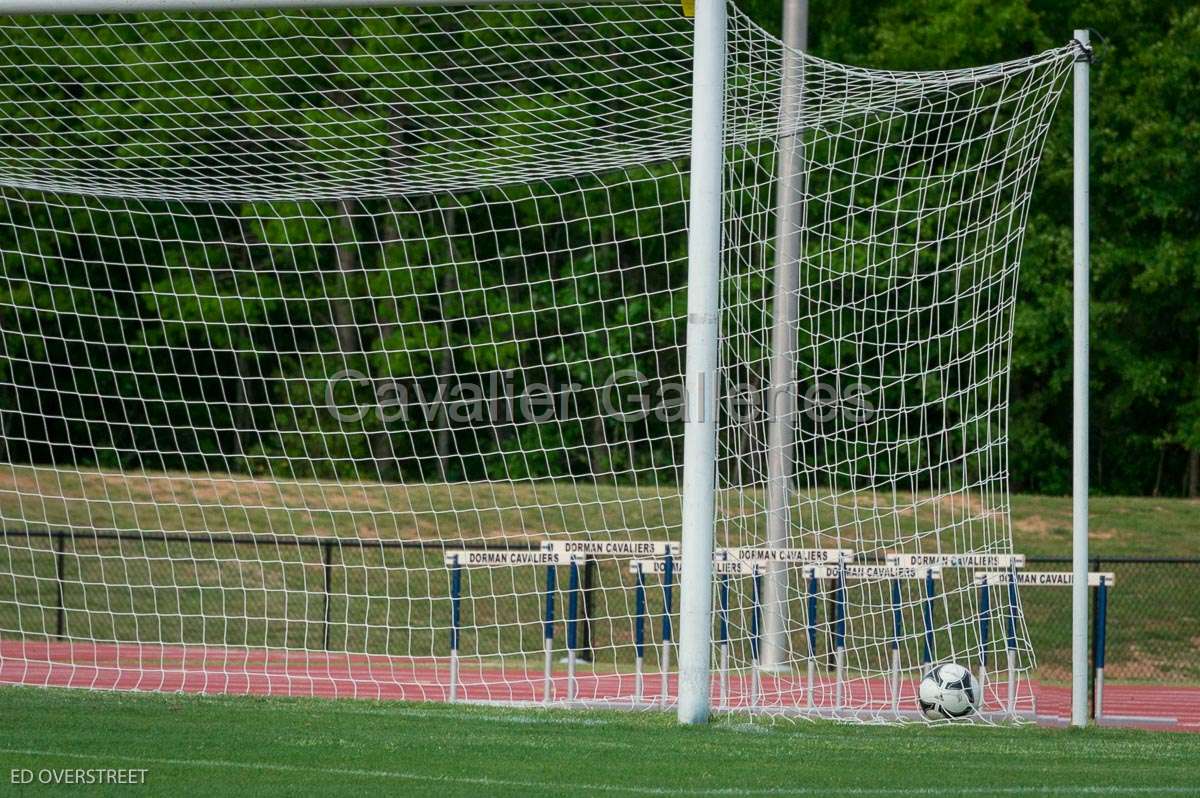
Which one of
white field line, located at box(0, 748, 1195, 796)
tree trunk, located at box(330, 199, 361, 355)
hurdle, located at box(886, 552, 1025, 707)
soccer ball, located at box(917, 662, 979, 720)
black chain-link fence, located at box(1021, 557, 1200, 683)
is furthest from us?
tree trunk, located at box(330, 199, 361, 355)

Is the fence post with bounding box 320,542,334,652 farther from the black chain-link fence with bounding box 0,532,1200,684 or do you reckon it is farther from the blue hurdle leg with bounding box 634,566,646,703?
the blue hurdle leg with bounding box 634,566,646,703

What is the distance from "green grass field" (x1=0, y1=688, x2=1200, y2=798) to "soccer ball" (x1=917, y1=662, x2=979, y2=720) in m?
0.32

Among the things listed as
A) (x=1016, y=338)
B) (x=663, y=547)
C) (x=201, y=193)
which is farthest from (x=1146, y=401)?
(x=201, y=193)

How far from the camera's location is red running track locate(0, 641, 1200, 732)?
410 inches

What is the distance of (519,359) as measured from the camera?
42.2 ft

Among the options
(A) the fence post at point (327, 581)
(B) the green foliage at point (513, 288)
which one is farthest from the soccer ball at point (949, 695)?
(B) the green foliage at point (513, 288)

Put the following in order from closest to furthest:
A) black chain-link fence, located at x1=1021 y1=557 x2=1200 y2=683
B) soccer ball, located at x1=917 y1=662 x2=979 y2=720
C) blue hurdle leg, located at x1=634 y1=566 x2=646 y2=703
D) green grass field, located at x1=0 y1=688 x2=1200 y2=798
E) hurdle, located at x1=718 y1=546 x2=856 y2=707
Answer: green grass field, located at x1=0 y1=688 x2=1200 y2=798
soccer ball, located at x1=917 y1=662 x2=979 y2=720
hurdle, located at x1=718 y1=546 x2=856 y2=707
blue hurdle leg, located at x1=634 y1=566 x2=646 y2=703
black chain-link fence, located at x1=1021 y1=557 x2=1200 y2=683

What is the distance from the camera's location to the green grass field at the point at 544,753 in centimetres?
545

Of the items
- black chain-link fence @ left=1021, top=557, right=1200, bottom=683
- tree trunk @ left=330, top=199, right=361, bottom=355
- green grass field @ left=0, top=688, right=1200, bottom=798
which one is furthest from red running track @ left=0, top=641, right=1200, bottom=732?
tree trunk @ left=330, top=199, right=361, bottom=355

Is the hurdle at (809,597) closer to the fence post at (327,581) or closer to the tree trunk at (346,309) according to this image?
the fence post at (327,581)

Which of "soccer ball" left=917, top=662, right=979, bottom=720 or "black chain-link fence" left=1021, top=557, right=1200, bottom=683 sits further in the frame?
"black chain-link fence" left=1021, top=557, right=1200, bottom=683

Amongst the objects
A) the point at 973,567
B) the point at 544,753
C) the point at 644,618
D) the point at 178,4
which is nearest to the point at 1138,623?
the point at 973,567

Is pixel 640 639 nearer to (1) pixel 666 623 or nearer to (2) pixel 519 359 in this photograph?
(1) pixel 666 623

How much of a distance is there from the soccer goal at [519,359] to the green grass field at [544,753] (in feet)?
2.56
